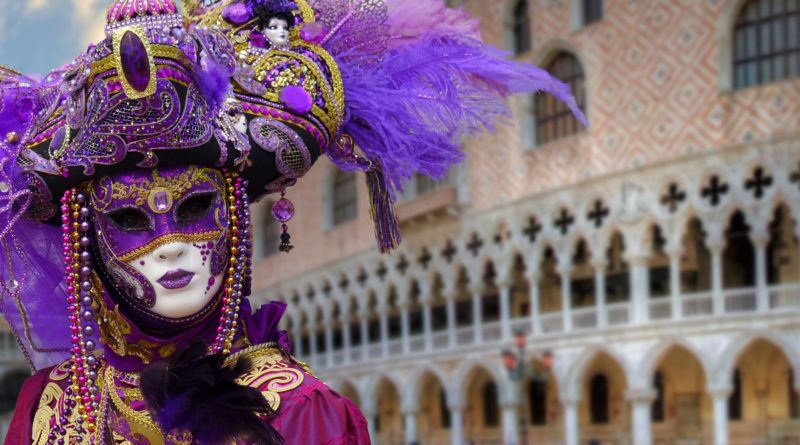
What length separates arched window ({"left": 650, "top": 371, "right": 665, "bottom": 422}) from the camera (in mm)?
17625

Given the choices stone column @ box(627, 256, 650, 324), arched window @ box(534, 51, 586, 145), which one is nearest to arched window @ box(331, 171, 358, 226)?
arched window @ box(534, 51, 586, 145)

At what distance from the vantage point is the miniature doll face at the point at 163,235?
1.60 m

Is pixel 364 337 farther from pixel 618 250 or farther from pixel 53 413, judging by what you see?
pixel 53 413

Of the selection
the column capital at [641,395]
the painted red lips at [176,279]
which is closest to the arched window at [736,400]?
the column capital at [641,395]

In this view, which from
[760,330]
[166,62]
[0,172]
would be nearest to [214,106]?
[166,62]

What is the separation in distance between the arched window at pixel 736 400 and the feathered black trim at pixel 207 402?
15.8 m

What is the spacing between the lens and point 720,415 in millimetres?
14820

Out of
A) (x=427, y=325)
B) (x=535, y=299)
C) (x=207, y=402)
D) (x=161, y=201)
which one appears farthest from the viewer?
(x=427, y=325)

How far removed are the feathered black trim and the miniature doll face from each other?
4.8 inches

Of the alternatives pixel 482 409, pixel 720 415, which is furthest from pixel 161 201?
pixel 482 409

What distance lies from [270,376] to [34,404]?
0.38 meters

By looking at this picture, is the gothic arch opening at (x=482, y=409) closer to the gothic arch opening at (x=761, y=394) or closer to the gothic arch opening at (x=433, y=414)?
the gothic arch opening at (x=433, y=414)

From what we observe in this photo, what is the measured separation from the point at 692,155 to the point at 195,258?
14179 millimetres

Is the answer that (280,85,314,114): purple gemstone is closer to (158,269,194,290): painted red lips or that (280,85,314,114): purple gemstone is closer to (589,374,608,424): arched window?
(158,269,194,290): painted red lips
